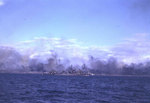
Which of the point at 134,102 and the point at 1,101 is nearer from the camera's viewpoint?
the point at 1,101

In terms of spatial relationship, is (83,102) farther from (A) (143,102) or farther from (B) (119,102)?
(A) (143,102)

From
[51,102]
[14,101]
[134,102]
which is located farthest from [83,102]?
[14,101]

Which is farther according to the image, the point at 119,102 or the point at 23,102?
the point at 119,102

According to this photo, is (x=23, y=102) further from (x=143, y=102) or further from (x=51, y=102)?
(x=143, y=102)

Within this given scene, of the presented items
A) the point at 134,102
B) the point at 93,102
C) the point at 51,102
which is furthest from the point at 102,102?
the point at 51,102

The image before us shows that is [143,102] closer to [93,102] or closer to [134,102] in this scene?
[134,102]

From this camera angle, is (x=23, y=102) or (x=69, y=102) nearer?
(x=23, y=102)

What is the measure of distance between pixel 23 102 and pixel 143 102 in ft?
61.8

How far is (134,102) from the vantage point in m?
33.5

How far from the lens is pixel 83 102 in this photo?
110 ft

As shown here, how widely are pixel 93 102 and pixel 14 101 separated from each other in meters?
12.5

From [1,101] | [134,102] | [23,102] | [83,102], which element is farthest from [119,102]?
[1,101]

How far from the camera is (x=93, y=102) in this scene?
34062 mm

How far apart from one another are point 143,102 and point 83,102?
9634 millimetres
